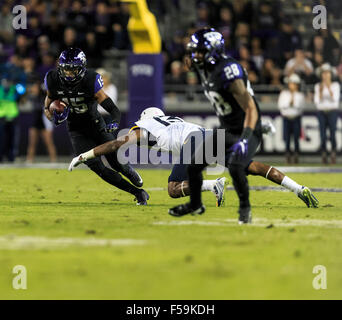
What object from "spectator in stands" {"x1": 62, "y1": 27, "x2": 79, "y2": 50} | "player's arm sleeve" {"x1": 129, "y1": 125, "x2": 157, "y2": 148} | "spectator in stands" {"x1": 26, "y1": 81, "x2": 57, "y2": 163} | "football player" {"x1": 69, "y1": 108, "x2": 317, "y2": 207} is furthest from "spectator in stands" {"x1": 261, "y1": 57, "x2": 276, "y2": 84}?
"player's arm sleeve" {"x1": 129, "y1": 125, "x2": 157, "y2": 148}

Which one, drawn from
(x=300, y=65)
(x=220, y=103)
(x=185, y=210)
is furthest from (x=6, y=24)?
(x=220, y=103)

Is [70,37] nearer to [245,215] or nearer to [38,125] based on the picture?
[38,125]

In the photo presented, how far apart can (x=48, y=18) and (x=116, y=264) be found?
59.7 ft

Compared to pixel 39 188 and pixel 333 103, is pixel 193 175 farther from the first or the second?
pixel 333 103

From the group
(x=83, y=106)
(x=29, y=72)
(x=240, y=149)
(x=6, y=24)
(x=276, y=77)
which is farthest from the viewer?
(x=6, y=24)

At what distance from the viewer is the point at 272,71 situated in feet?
63.1

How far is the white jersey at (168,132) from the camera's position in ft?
28.8

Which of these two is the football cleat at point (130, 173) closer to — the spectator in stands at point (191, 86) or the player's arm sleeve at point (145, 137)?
the player's arm sleeve at point (145, 137)

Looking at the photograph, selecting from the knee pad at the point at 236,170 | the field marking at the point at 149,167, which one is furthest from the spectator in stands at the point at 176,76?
the knee pad at the point at 236,170

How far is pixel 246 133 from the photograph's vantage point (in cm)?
738

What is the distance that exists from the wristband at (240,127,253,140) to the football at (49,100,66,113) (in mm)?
2651

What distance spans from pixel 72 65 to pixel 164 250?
3650mm
